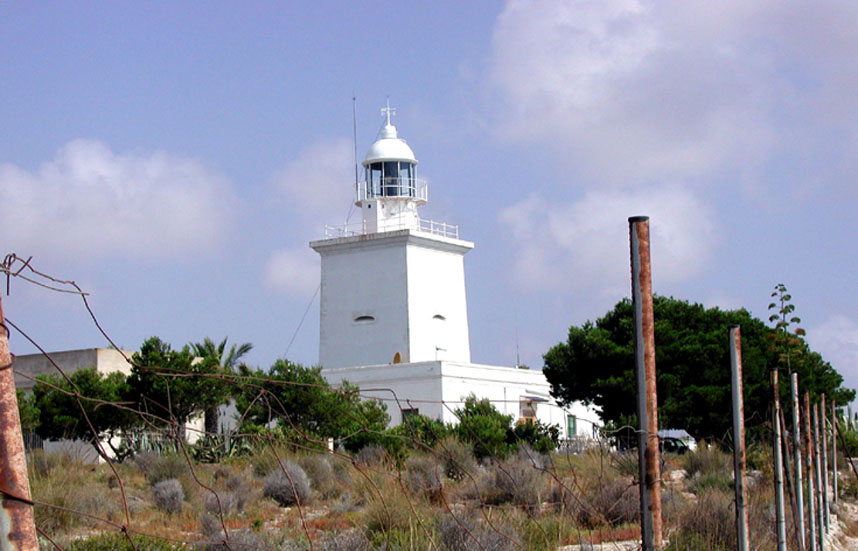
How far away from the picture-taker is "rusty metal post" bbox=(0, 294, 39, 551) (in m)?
2.97

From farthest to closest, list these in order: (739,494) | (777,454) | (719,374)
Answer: (719,374) < (777,454) < (739,494)

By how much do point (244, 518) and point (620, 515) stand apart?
4.83m

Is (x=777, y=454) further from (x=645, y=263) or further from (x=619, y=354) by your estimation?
(x=619, y=354)

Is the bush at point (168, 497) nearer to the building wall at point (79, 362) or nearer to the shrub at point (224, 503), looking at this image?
the shrub at point (224, 503)

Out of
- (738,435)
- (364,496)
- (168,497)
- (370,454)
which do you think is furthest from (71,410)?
(738,435)

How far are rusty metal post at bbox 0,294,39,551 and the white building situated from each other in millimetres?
31957

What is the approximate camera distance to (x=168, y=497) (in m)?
14.8

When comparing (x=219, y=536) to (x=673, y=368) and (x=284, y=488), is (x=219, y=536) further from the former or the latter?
(x=673, y=368)

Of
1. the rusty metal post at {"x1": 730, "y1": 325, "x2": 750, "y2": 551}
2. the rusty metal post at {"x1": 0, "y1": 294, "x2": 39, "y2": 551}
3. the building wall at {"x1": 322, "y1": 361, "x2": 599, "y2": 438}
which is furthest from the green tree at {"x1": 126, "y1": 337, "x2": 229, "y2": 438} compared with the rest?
the rusty metal post at {"x1": 0, "y1": 294, "x2": 39, "y2": 551}

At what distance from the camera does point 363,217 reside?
132 ft

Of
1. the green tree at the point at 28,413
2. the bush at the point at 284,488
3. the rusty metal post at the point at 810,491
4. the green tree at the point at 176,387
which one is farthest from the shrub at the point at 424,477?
the green tree at the point at 28,413

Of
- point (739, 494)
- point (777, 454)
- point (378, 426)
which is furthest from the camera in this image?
point (378, 426)

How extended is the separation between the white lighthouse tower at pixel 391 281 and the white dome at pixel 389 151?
0.12 feet

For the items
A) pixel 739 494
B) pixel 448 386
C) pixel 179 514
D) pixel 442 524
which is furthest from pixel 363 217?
pixel 739 494
